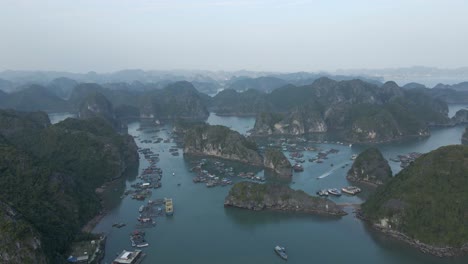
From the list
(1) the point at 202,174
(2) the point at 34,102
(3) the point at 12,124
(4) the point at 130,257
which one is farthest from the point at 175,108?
(4) the point at 130,257

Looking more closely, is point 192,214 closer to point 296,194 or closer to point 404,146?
point 296,194

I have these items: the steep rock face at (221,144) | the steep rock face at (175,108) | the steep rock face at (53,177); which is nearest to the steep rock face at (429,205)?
the steep rock face at (221,144)

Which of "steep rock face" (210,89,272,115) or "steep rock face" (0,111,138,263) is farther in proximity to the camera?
"steep rock face" (210,89,272,115)

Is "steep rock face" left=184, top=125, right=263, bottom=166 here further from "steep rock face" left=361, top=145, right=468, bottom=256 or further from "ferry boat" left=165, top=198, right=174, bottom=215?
"steep rock face" left=361, top=145, right=468, bottom=256

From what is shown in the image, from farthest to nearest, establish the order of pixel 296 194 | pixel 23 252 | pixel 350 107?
pixel 350 107, pixel 296 194, pixel 23 252

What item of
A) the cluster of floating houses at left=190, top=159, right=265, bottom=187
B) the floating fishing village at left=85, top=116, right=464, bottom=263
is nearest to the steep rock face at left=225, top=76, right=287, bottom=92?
the floating fishing village at left=85, top=116, right=464, bottom=263

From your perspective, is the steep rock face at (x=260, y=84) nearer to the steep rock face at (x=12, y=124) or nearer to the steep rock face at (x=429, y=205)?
the steep rock face at (x=12, y=124)

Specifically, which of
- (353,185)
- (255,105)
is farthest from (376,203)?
(255,105)

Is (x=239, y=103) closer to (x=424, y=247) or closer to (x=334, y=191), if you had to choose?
(x=334, y=191)
